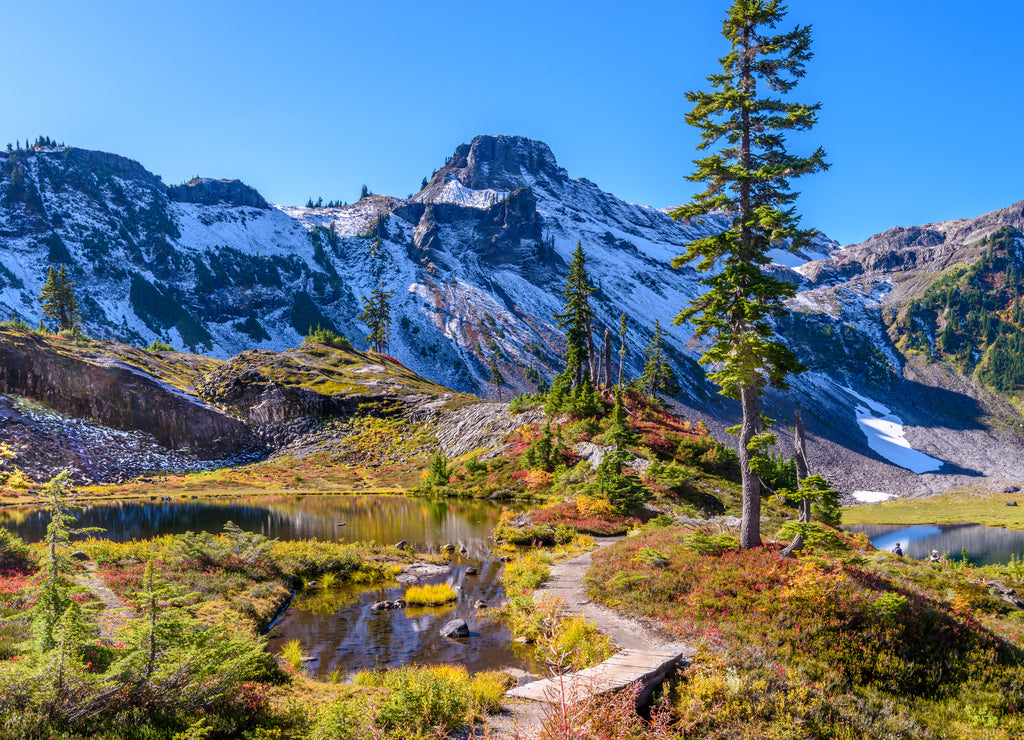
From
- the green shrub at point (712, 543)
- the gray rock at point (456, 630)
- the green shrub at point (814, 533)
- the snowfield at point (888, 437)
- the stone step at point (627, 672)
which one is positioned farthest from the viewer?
the snowfield at point (888, 437)

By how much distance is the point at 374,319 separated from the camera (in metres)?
119

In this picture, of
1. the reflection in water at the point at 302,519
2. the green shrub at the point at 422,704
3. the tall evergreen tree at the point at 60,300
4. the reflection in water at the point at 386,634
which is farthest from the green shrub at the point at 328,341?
the green shrub at the point at 422,704

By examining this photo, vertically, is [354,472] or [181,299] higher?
[181,299]

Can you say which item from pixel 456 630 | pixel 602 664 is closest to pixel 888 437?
pixel 456 630

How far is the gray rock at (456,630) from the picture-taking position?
55.7 ft

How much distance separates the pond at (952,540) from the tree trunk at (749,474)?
1834 inches

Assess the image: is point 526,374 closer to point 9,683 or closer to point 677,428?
point 677,428

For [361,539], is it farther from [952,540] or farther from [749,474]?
[952,540]

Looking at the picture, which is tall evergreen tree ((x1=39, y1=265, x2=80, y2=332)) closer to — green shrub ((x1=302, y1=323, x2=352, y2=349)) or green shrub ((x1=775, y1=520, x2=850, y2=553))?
green shrub ((x1=302, y1=323, x2=352, y2=349))

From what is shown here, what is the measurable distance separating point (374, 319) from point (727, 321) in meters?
107

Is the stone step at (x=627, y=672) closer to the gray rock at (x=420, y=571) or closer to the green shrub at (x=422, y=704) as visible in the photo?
the green shrub at (x=422, y=704)

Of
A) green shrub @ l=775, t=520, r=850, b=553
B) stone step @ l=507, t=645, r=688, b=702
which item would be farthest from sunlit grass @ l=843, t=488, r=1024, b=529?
stone step @ l=507, t=645, r=688, b=702

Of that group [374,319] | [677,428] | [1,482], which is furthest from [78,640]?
[374,319]

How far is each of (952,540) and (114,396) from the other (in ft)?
382
